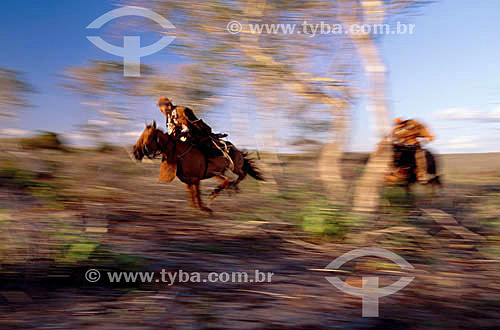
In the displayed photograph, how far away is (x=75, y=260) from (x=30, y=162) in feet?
6.12

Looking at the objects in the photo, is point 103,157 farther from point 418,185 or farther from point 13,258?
point 418,185

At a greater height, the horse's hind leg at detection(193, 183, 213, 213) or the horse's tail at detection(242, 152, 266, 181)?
the horse's tail at detection(242, 152, 266, 181)

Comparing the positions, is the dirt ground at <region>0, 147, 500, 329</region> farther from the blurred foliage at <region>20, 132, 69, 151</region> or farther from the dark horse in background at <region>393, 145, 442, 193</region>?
the dark horse in background at <region>393, 145, 442, 193</region>

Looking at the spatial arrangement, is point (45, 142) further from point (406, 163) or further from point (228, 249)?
point (406, 163)

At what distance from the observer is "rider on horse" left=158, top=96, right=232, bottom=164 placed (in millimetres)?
7526

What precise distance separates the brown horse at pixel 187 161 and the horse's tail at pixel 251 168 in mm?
31

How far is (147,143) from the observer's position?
23.8 feet

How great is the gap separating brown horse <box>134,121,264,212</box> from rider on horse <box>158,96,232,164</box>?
11 centimetres

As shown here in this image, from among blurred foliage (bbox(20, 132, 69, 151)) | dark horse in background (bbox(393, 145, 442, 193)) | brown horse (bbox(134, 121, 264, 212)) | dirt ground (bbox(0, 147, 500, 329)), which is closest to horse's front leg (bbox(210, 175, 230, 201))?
brown horse (bbox(134, 121, 264, 212))

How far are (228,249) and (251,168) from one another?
289cm

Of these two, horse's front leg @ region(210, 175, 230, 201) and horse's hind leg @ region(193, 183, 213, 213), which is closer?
horse's hind leg @ region(193, 183, 213, 213)

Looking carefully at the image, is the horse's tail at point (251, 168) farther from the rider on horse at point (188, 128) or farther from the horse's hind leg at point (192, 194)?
the horse's hind leg at point (192, 194)

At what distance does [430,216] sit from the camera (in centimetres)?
727

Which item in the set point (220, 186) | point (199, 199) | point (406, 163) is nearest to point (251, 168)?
point (220, 186)
